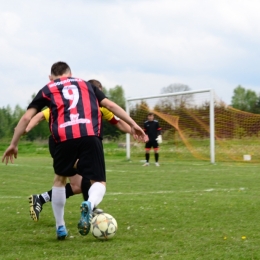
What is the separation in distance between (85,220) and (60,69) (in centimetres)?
161

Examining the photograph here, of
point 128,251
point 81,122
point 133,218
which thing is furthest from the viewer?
point 133,218

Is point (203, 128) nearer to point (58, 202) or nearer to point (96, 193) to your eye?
point (58, 202)

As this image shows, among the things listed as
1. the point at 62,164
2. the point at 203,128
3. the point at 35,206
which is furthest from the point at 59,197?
the point at 203,128

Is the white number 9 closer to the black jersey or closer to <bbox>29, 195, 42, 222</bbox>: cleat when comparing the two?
<bbox>29, 195, 42, 222</bbox>: cleat

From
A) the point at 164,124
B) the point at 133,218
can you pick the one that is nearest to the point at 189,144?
the point at 164,124

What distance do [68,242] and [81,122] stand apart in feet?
3.87

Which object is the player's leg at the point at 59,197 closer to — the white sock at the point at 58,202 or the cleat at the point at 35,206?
the white sock at the point at 58,202

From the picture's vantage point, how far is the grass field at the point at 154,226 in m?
5.03

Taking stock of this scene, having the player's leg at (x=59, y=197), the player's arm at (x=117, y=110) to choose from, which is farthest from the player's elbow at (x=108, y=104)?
the player's leg at (x=59, y=197)

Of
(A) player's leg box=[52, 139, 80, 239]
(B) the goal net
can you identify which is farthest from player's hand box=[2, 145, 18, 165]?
(B) the goal net

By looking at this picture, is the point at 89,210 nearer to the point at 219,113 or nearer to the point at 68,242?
the point at 68,242

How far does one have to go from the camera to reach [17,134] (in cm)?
561

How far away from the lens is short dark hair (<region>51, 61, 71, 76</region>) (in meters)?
5.84

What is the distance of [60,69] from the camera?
5852 millimetres
